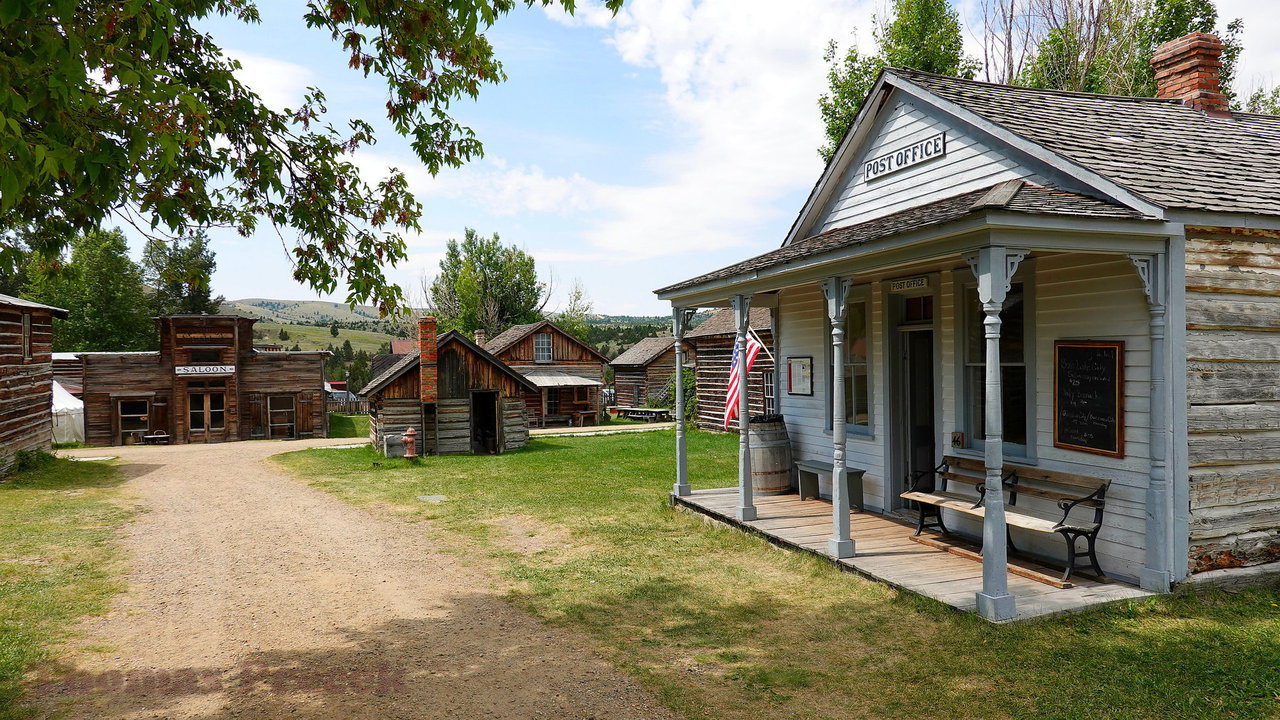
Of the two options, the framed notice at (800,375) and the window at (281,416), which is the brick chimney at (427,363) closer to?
the window at (281,416)

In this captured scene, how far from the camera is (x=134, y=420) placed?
2841 centimetres

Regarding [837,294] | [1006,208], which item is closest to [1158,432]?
[1006,208]

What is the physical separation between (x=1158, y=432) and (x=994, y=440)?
1544 millimetres

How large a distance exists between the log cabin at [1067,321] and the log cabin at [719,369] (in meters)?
14.4

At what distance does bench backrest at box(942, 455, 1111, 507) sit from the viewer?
7218 mm

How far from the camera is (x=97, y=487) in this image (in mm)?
16109

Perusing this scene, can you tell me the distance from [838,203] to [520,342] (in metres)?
27.6

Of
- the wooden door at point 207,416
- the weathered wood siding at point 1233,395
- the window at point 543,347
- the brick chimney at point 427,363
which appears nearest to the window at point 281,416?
the wooden door at point 207,416

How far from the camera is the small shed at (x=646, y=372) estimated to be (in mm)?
41781

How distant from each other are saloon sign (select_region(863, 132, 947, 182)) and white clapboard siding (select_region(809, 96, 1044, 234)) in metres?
0.06

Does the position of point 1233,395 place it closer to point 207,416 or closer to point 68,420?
point 207,416

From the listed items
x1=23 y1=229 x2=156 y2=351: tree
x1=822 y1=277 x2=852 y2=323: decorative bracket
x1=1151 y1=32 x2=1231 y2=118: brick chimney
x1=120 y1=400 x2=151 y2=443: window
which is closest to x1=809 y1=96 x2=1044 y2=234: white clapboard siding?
x1=822 y1=277 x2=852 y2=323: decorative bracket

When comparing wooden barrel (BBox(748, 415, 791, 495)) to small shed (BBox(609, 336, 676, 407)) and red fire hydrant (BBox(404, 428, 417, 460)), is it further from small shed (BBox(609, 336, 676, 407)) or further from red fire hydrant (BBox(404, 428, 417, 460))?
small shed (BBox(609, 336, 676, 407))

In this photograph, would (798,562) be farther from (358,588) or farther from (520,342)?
(520,342)
